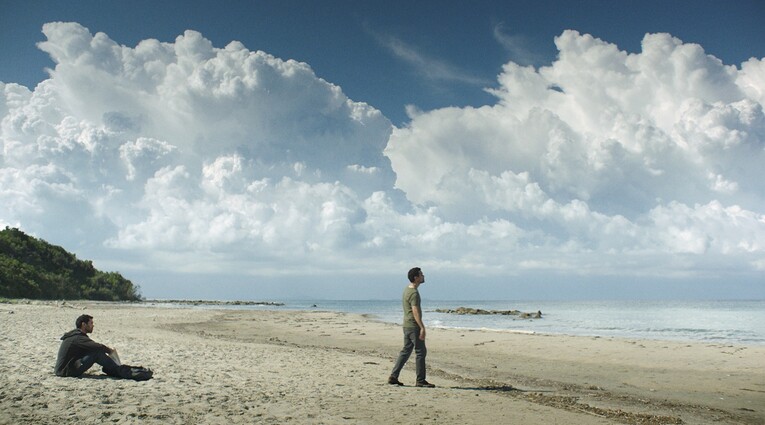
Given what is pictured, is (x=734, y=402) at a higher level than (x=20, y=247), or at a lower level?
lower

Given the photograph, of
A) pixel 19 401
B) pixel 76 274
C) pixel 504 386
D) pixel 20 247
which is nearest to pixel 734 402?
pixel 504 386

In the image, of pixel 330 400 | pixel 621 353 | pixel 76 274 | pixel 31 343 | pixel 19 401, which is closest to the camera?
pixel 19 401

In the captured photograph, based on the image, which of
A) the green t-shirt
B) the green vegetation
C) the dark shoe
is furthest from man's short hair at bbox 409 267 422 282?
the green vegetation

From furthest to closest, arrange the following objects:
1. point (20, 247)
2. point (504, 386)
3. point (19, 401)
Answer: point (20, 247) → point (504, 386) → point (19, 401)

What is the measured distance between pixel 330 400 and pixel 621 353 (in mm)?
14830

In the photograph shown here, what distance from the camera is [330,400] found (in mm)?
9539

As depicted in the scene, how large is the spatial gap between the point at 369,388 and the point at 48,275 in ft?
322

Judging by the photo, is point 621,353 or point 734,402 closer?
point 734,402

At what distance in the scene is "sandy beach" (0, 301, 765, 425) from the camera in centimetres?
820

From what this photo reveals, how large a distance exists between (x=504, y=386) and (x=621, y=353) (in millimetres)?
9991

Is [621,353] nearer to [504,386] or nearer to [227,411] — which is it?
[504,386]

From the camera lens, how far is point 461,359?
18172 millimetres

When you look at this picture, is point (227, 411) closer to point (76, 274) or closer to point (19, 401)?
point (19, 401)

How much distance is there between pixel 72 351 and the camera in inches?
397
